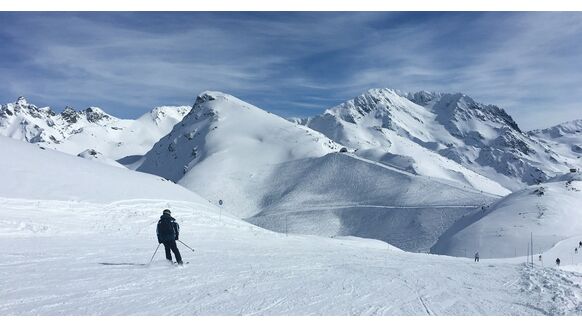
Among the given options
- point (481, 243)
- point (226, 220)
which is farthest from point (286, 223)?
point (226, 220)

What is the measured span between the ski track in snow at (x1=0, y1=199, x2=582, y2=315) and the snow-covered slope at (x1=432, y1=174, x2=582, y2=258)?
4969 cm

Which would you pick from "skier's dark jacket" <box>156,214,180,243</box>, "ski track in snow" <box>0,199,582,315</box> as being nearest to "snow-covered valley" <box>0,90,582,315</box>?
"ski track in snow" <box>0,199,582,315</box>

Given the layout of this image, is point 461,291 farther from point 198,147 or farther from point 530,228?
point 198,147

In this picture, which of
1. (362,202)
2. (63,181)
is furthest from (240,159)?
(63,181)

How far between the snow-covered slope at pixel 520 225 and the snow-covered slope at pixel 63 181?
4193 cm

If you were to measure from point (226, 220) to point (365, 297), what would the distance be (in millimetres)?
26802

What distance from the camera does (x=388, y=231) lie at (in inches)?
3716

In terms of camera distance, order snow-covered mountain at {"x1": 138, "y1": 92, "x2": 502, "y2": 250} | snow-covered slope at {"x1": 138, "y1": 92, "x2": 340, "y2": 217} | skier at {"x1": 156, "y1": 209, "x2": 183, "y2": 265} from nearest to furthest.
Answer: skier at {"x1": 156, "y1": 209, "x2": 183, "y2": 265} → snow-covered mountain at {"x1": 138, "y1": 92, "x2": 502, "y2": 250} → snow-covered slope at {"x1": 138, "y1": 92, "x2": 340, "y2": 217}

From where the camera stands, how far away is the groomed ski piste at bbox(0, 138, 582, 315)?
35.8 ft

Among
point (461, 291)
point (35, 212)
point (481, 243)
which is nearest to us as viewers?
point (461, 291)

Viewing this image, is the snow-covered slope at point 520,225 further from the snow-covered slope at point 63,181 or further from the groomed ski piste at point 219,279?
the groomed ski piste at point 219,279

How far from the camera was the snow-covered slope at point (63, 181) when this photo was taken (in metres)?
31.3

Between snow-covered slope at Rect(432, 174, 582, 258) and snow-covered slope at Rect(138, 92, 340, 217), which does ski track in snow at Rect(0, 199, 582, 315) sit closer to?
snow-covered slope at Rect(432, 174, 582, 258)

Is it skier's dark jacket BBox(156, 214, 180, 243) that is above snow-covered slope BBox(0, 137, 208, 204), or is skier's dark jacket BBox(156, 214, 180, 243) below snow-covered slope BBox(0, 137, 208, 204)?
below
